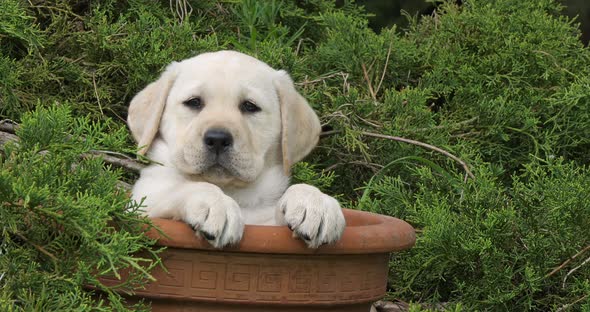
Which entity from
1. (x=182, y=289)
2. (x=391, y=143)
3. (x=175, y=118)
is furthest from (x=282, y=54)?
(x=182, y=289)

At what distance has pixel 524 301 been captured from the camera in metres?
4.14

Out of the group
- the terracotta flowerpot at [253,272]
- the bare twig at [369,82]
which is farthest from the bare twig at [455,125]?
the terracotta flowerpot at [253,272]

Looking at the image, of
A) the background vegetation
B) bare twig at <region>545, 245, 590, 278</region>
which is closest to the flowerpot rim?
the background vegetation

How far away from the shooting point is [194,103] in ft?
13.2

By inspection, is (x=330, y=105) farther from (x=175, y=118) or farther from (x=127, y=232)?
(x=127, y=232)

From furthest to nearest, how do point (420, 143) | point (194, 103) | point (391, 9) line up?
point (391, 9)
point (420, 143)
point (194, 103)

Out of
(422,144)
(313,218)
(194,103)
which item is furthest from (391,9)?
(313,218)

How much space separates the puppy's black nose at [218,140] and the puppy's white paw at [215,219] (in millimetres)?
492

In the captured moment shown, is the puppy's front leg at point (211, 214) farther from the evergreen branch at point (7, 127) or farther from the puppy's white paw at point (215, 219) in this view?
the evergreen branch at point (7, 127)

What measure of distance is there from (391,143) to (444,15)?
138cm

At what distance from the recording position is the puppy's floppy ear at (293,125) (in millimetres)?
4160

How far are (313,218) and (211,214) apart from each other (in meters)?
0.36

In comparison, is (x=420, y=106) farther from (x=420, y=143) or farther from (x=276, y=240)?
(x=276, y=240)

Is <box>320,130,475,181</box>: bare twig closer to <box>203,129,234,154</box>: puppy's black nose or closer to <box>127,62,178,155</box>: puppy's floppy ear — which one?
<box>127,62,178,155</box>: puppy's floppy ear
